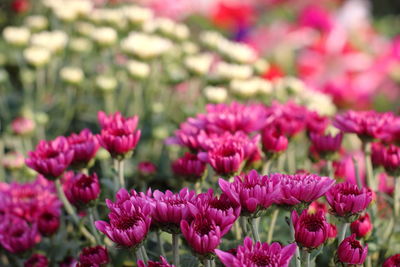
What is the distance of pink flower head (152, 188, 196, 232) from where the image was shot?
2.11 ft

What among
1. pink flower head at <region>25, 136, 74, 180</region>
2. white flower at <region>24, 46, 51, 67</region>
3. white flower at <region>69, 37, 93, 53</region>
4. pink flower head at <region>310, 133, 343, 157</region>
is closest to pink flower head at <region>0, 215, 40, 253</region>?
pink flower head at <region>25, 136, 74, 180</region>

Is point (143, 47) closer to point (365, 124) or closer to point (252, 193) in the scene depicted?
point (365, 124)

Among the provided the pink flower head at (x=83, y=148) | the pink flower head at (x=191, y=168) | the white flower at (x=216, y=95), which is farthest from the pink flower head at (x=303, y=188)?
the white flower at (x=216, y=95)

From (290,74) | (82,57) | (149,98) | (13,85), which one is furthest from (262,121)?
(290,74)

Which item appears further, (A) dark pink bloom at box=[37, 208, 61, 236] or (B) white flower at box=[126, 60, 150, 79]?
(B) white flower at box=[126, 60, 150, 79]

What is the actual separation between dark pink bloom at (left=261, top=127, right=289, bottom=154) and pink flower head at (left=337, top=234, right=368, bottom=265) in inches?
10.6

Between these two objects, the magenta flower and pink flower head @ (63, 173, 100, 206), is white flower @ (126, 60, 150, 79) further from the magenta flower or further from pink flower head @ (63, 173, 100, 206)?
the magenta flower

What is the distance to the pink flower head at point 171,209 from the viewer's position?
25.4 inches

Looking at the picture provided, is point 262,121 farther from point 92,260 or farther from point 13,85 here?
point 13,85

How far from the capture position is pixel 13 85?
1.92m

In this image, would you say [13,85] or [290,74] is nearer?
[13,85]

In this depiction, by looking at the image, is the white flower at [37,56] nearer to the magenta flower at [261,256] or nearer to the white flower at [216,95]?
the white flower at [216,95]

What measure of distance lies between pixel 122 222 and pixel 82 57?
4.18ft

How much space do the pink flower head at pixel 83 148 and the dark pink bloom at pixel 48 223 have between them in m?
0.11
